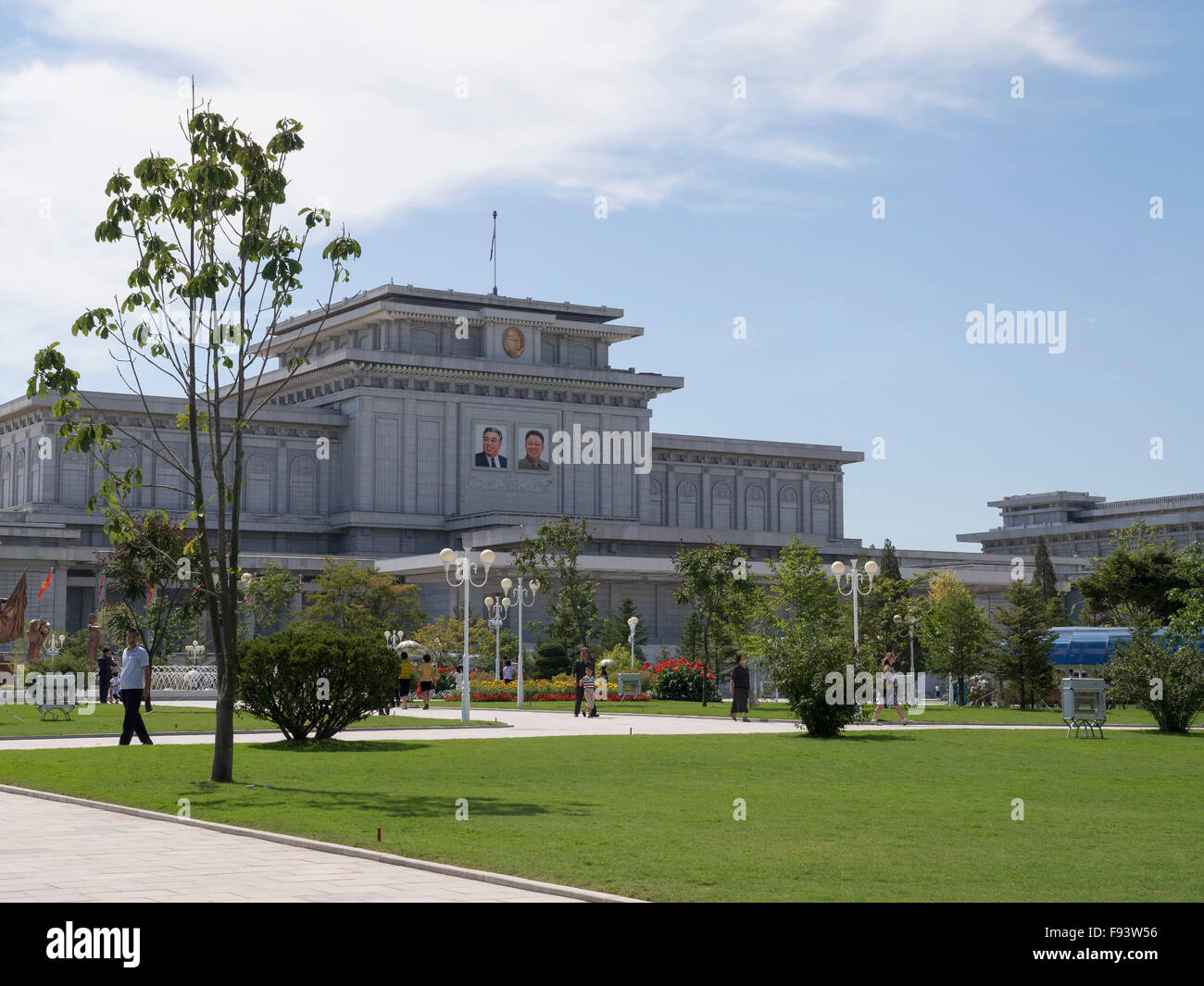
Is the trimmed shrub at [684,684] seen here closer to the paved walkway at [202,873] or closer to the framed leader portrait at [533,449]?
the paved walkway at [202,873]

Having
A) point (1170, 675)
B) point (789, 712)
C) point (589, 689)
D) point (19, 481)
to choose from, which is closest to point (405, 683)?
point (589, 689)

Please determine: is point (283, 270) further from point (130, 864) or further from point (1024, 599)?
point (1024, 599)

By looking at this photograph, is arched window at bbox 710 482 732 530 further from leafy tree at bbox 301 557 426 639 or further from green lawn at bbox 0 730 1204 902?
green lawn at bbox 0 730 1204 902

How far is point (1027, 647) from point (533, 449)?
4684 cm

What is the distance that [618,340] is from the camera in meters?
93.9

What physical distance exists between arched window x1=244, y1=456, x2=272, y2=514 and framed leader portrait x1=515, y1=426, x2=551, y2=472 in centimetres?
1475

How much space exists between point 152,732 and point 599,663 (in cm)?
2394

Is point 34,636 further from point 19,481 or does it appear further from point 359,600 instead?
point 19,481

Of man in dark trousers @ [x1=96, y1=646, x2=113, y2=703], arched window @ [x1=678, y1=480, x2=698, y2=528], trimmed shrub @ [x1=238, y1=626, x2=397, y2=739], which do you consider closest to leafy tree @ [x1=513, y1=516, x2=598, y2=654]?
man in dark trousers @ [x1=96, y1=646, x2=113, y2=703]

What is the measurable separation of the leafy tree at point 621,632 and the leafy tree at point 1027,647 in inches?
558

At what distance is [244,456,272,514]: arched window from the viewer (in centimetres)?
8231

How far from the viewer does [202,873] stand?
1036cm
